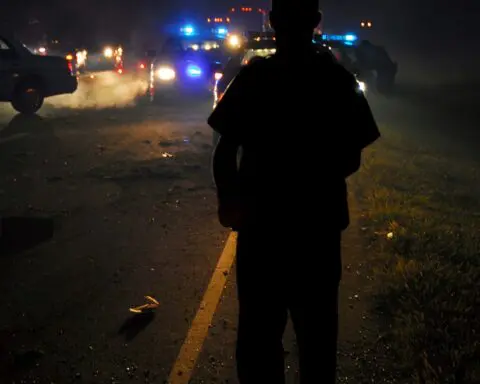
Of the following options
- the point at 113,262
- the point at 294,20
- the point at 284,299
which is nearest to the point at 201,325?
the point at 113,262

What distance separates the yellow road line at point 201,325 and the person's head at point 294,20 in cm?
210

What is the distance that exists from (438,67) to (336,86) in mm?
38764

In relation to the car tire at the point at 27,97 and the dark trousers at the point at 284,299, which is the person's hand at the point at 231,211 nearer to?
the dark trousers at the point at 284,299

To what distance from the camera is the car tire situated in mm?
12680

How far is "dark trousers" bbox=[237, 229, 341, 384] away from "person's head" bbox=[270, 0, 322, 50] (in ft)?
2.42

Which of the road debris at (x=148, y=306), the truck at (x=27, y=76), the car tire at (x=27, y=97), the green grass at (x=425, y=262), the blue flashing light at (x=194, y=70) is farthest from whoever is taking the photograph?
the blue flashing light at (x=194, y=70)

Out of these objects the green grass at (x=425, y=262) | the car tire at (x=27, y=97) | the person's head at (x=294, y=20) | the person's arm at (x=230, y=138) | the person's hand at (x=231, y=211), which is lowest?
the green grass at (x=425, y=262)

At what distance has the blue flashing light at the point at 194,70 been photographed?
680 inches

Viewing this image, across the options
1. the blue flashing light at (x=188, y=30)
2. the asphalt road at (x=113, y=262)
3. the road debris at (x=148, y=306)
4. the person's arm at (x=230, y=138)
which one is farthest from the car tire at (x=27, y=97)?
the blue flashing light at (x=188, y=30)

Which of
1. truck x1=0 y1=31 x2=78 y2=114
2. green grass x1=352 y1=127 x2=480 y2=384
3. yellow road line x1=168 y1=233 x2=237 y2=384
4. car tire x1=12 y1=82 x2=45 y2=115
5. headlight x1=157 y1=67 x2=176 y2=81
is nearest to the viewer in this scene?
yellow road line x1=168 y1=233 x2=237 y2=384

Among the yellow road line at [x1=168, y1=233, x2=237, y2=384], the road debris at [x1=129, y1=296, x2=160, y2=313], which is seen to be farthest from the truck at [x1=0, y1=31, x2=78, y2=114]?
the road debris at [x1=129, y1=296, x2=160, y2=313]

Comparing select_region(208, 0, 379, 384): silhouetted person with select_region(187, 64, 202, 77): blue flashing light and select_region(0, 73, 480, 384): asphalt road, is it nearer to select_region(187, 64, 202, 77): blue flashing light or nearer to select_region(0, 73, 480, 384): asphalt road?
select_region(0, 73, 480, 384): asphalt road

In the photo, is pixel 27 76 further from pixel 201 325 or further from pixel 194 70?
pixel 201 325

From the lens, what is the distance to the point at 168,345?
143 inches
